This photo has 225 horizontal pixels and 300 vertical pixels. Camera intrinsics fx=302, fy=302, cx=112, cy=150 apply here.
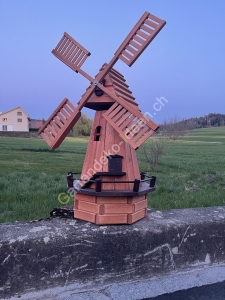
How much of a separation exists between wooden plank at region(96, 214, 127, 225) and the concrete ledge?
0.18ft

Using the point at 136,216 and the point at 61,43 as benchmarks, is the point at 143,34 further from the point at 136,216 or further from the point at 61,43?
the point at 136,216

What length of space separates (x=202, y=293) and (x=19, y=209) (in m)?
2.61

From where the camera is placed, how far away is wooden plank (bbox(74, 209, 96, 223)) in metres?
2.85

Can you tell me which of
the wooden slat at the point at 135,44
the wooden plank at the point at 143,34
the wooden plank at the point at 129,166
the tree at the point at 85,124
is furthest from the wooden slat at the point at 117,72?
the tree at the point at 85,124

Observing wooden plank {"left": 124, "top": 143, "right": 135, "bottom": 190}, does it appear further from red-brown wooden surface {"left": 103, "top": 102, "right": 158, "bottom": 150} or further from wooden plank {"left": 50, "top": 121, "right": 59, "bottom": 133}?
wooden plank {"left": 50, "top": 121, "right": 59, "bottom": 133}

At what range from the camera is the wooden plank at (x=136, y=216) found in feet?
9.41

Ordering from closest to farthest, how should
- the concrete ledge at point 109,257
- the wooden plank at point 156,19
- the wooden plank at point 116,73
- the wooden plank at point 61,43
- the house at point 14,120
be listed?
the concrete ledge at point 109,257 < the wooden plank at point 156,19 < the wooden plank at point 116,73 < the wooden plank at point 61,43 < the house at point 14,120

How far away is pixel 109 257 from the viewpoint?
2738 millimetres

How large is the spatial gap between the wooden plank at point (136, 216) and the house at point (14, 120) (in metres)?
38.1

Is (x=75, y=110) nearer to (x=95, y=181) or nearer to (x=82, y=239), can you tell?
(x=95, y=181)

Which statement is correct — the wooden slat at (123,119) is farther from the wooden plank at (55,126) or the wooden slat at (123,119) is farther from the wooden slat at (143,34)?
the wooden slat at (143,34)

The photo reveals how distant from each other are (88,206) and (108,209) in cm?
21

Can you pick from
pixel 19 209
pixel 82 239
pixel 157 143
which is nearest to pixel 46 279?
pixel 82 239

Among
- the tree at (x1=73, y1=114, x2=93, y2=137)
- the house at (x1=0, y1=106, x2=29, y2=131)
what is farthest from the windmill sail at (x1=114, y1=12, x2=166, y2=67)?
the house at (x1=0, y1=106, x2=29, y2=131)
